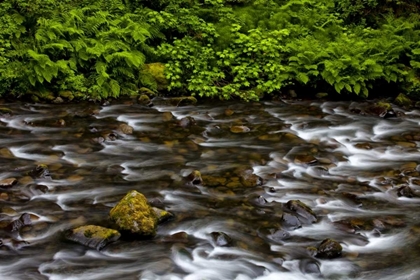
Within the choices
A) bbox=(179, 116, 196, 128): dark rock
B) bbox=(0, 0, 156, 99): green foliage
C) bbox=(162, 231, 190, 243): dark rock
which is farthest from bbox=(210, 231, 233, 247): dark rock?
bbox=(0, 0, 156, 99): green foliage

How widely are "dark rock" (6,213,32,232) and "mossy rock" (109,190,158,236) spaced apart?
3.19ft

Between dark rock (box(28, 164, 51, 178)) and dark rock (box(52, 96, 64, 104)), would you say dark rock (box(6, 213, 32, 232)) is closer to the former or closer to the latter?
dark rock (box(28, 164, 51, 178))

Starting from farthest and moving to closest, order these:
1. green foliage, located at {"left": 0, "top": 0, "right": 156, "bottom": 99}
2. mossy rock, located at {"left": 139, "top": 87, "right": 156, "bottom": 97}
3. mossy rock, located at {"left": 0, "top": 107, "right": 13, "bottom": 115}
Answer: mossy rock, located at {"left": 139, "top": 87, "right": 156, "bottom": 97} → green foliage, located at {"left": 0, "top": 0, "right": 156, "bottom": 99} → mossy rock, located at {"left": 0, "top": 107, "right": 13, "bottom": 115}

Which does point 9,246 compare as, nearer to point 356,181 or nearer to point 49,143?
point 49,143

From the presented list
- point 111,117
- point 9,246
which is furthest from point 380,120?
point 9,246

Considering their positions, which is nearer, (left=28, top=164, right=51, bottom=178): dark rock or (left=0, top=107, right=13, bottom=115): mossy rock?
(left=28, top=164, right=51, bottom=178): dark rock

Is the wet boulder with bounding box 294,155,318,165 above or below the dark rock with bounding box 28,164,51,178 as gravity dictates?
below

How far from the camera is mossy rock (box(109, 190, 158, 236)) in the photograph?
17.5 feet

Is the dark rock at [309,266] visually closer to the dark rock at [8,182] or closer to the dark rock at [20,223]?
the dark rock at [20,223]

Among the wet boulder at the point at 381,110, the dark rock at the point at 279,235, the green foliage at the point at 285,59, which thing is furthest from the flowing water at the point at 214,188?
the green foliage at the point at 285,59

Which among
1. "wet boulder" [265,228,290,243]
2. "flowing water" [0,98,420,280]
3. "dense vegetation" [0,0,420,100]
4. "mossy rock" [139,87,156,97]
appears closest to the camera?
"flowing water" [0,98,420,280]

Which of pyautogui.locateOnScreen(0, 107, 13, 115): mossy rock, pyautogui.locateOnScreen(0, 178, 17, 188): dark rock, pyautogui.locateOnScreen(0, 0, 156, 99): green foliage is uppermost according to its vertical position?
pyautogui.locateOnScreen(0, 0, 156, 99): green foliage

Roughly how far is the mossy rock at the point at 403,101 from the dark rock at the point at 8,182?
8.48 m

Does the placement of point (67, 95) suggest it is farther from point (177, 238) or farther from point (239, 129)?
point (177, 238)
